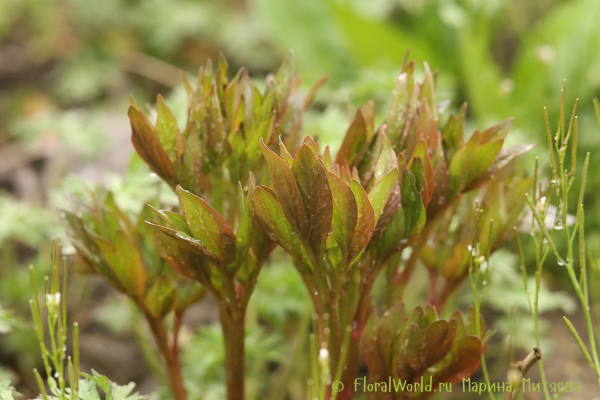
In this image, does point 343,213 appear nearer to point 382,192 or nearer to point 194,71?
point 382,192

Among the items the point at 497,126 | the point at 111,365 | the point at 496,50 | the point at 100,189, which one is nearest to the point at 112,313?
the point at 111,365

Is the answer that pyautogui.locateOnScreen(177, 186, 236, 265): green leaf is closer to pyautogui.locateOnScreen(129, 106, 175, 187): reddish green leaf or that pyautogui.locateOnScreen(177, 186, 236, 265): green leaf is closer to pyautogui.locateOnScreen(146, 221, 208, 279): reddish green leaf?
pyautogui.locateOnScreen(146, 221, 208, 279): reddish green leaf

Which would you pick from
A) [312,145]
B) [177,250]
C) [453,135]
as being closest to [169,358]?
[177,250]

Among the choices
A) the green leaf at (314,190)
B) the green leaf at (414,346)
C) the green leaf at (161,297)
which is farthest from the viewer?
the green leaf at (161,297)

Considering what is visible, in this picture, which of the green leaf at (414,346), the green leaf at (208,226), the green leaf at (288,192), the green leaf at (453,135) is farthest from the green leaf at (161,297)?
the green leaf at (453,135)

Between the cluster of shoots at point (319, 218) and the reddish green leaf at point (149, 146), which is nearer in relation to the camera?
the cluster of shoots at point (319, 218)

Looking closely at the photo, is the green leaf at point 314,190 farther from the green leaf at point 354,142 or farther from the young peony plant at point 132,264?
the young peony plant at point 132,264

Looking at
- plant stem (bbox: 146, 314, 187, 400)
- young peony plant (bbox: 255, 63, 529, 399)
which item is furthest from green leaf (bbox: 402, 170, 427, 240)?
plant stem (bbox: 146, 314, 187, 400)
